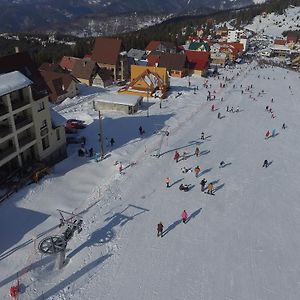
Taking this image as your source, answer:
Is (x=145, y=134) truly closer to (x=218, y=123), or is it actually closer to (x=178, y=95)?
(x=218, y=123)

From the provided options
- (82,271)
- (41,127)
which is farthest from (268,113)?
(82,271)

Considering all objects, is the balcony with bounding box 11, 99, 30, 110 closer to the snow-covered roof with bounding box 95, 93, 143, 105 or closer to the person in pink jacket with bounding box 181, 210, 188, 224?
the person in pink jacket with bounding box 181, 210, 188, 224

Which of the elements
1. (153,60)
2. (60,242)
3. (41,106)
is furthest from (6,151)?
(153,60)

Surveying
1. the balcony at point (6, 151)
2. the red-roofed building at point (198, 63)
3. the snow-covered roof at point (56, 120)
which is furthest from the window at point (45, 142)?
the red-roofed building at point (198, 63)

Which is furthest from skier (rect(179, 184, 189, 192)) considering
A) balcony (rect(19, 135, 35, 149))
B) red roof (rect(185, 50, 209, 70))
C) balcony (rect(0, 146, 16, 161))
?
red roof (rect(185, 50, 209, 70))

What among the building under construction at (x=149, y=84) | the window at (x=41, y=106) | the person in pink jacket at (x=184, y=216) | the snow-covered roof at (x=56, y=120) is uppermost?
the window at (x=41, y=106)

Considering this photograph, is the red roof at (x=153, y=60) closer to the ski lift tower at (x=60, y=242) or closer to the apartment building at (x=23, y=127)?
the apartment building at (x=23, y=127)
